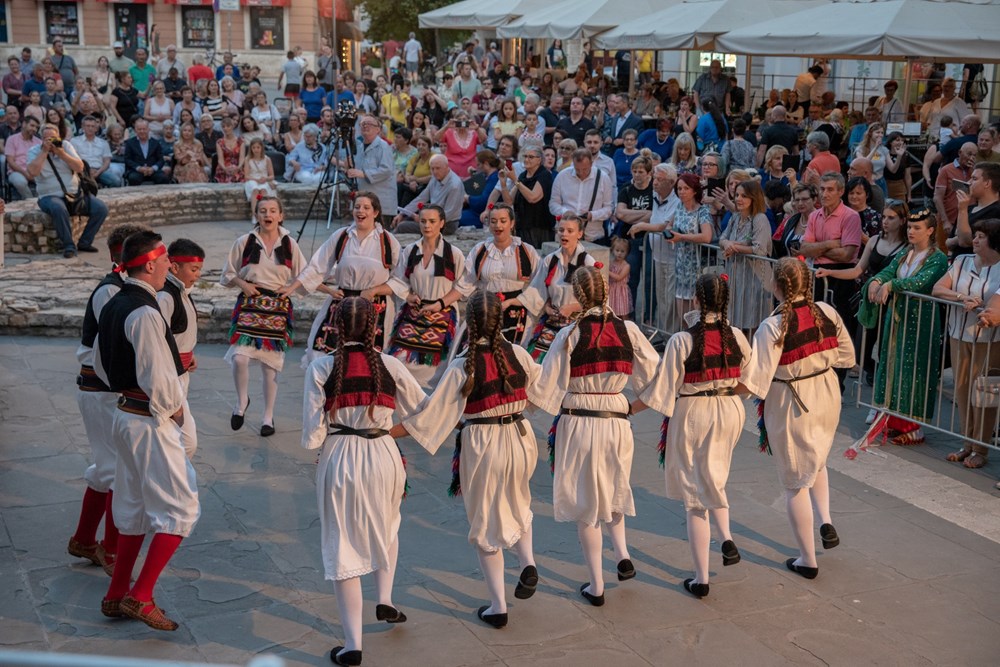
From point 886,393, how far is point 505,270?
9.24ft

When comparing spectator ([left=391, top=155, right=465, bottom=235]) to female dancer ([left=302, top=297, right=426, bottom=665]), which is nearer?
female dancer ([left=302, top=297, right=426, bottom=665])

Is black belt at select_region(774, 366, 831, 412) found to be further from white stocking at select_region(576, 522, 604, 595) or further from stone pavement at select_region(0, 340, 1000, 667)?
white stocking at select_region(576, 522, 604, 595)

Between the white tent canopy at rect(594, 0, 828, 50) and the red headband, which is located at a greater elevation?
the white tent canopy at rect(594, 0, 828, 50)

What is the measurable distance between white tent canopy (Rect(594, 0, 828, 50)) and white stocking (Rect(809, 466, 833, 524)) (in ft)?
32.0

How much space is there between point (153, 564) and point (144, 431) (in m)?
0.62

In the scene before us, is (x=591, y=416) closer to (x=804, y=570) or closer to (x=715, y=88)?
(x=804, y=570)

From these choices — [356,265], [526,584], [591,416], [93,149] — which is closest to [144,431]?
[526,584]

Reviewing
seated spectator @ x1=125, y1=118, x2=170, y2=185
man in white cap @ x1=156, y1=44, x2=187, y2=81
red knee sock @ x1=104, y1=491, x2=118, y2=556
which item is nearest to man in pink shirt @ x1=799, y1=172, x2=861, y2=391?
red knee sock @ x1=104, y1=491, x2=118, y2=556

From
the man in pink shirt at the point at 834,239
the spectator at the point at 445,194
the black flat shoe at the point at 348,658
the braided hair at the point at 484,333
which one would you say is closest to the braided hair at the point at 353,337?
the braided hair at the point at 484,333

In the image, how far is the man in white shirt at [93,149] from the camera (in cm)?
1602

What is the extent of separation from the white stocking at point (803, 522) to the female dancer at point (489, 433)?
151cm

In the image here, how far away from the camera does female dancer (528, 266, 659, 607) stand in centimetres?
592

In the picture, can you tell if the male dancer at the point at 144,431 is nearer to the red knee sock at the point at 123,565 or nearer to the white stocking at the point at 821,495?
the red knee sock at the point at 123,565

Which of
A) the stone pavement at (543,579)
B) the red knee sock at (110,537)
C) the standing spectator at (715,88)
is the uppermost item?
the standing spectator at (715,88)
